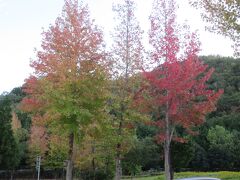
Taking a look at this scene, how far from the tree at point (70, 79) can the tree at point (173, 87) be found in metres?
2.90

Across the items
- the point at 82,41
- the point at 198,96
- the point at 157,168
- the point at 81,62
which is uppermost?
the point at 82,41

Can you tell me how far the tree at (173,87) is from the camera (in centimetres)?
1869

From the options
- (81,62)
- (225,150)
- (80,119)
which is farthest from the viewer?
(225,150)

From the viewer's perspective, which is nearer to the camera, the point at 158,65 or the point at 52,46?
the point at 52,46

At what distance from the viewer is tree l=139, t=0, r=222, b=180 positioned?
18688 millimetres

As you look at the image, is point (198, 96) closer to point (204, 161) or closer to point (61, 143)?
point (61, 143)

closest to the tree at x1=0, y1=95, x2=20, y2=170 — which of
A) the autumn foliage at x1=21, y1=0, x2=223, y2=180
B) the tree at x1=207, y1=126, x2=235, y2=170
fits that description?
the autumn foliage at x1=21, y1=0, x2=223, y2=180

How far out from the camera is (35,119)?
1838 cm

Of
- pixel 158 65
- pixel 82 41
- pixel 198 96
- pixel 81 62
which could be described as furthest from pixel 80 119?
pixel 198 96

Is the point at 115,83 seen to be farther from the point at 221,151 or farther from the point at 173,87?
the point at 221,151

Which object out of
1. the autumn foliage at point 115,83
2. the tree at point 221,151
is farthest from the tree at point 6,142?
the tree at point 221,151

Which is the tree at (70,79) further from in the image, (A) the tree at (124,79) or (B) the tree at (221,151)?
(B) the tree at (221,151)

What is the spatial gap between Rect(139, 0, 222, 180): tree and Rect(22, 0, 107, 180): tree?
290 cm

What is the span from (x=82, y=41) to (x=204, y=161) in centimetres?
4245
